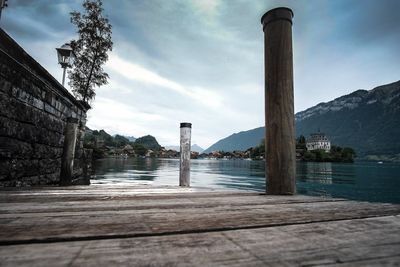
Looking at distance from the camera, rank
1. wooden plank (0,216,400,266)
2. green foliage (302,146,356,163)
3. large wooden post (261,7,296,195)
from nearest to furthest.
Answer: wooden plank (0,216,400,266), large wooden post (261,7,296,195), green foliage (302,146,356,163)

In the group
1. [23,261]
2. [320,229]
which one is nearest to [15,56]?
[23,261]

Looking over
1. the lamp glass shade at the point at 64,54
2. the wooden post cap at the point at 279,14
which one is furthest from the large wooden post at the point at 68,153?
the lamp glass shade at the point at 64,54

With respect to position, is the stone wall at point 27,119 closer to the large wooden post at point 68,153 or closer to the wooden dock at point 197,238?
the large wooden post at point 68,153

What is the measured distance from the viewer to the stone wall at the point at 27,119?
4.19m

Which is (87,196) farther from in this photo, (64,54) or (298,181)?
(298,181)

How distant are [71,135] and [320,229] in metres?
5.46

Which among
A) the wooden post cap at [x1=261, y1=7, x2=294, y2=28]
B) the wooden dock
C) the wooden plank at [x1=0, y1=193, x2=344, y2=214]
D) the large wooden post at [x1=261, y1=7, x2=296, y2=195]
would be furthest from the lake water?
the wooden dock

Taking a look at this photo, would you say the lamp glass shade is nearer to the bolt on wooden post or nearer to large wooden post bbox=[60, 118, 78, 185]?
large wooden post bbox=[60, 118, 78, 185]

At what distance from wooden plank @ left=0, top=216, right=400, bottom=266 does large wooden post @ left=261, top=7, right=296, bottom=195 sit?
5.07 feet

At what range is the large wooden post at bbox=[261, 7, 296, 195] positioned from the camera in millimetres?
2699

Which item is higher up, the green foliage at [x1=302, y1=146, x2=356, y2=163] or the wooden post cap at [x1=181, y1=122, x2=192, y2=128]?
the green foliage at [x1=302, y1=146, x2=356, y2=163]

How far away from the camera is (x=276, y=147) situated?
271cm

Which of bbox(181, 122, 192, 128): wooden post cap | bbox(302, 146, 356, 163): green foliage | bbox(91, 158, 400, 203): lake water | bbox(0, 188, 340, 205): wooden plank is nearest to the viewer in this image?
bbox(0, 188, 340, 205): wooden plank

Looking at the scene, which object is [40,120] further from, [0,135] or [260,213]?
[260,213]
